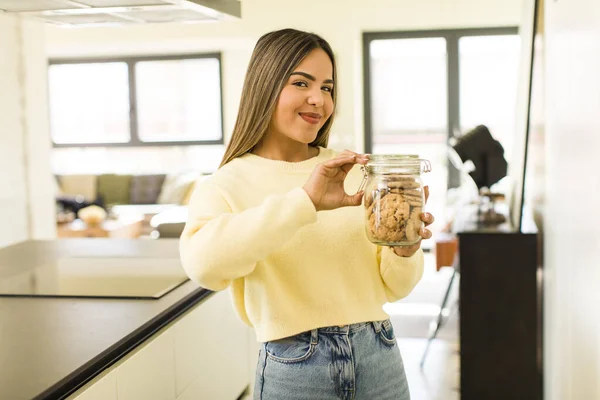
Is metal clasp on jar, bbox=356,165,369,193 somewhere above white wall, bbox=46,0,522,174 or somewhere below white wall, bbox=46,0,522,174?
below

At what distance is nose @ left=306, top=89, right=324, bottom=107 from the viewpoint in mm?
1456

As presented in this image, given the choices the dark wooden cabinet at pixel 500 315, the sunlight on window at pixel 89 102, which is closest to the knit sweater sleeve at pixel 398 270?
the dark wooden cabinet at pixel 500 315

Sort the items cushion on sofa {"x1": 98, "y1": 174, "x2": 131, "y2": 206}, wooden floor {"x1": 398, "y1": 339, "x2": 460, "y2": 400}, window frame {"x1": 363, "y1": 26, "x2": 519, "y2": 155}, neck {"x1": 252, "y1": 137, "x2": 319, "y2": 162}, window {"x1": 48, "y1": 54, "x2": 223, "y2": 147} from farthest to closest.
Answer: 1. window {"x1": 48, "y1": 54, "x2": 223, "y2": 147}
2. cushion on sofa {"x1": 98, "y1": 174, "x2": 131, "y2": 206}
3. window frame {"x1": 363, "y1": 26, "x2": 519, "y2": 155}
4. wooden floor {"x1": 398, "y1": 339, "x2": 460, "y2": 400}
5. neck {"x1": 252, "y1": 137, "x2": 319, "y2": 162}

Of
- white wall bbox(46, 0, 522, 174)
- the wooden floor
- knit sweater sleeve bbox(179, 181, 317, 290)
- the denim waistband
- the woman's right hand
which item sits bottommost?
the wooden floor

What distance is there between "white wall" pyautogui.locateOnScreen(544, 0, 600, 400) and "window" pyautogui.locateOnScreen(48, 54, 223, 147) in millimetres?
6505

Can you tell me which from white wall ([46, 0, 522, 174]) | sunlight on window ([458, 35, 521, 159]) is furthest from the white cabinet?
sunlight on window ([458, 35, 521, 159])

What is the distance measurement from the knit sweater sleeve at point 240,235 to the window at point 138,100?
7636 millimetres

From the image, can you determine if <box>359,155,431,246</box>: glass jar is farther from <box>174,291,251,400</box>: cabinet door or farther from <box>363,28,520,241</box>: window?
<box>363,28,520,241</box>: window

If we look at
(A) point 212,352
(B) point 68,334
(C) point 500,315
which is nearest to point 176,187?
(C) point 500,315

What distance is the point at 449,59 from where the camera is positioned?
26.4 feet

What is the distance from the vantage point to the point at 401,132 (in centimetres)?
838

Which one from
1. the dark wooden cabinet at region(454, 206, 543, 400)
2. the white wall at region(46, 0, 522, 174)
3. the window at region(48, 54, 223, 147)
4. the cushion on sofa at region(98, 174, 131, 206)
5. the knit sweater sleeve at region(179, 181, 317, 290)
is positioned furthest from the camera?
the window at region(48, 54, 223, 147)

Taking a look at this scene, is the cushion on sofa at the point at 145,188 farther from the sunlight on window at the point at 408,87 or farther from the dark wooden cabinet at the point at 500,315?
the dark wooden cabinet at the point at 500,315

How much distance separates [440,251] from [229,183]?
2949mm
